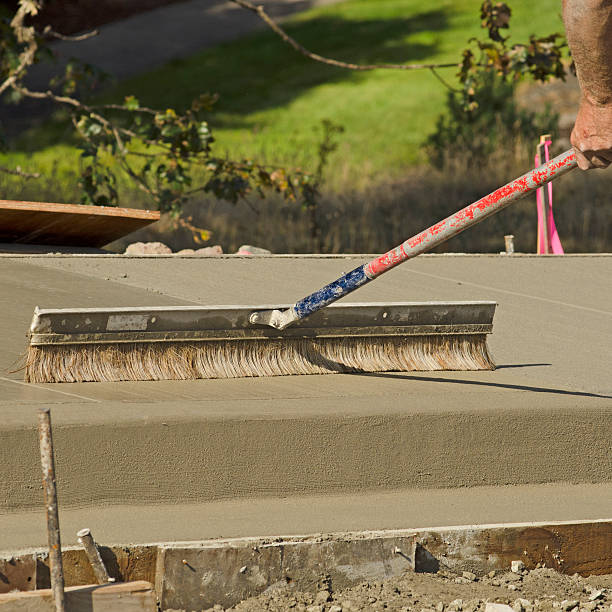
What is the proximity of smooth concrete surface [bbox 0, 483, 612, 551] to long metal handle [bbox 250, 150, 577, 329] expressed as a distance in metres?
0.86

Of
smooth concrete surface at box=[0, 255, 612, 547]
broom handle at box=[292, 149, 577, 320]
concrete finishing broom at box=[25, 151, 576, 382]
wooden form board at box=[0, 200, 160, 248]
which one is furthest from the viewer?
wooden form board at box=[0, 200, 160, 248]

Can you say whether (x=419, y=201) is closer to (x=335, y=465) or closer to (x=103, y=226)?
(x=103, y=226)

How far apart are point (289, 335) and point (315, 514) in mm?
1043

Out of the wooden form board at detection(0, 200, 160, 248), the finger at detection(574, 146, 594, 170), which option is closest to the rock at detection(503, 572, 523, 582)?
the finger at detection(574, 146, 594, 170)

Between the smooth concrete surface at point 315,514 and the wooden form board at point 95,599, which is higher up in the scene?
the smooth concrete surface at point 315,514

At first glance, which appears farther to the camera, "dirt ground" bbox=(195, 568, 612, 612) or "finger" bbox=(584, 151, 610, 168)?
"finger" bbox=(584, 151, 610, 168)

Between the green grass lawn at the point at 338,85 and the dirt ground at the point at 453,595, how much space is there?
11.5 m

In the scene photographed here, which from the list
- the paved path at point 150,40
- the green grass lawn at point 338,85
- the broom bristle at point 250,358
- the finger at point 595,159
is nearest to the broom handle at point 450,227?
the finger at point 595,159

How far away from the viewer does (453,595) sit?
11.1 ft

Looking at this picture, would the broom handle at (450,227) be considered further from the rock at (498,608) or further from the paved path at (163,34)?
the paved path at (163,34)

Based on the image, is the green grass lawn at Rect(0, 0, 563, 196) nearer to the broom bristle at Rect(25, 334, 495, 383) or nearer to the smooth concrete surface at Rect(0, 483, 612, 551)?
the broom bristle at Rect(25, 334, 495, 383)

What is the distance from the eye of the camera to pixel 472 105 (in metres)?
8.48

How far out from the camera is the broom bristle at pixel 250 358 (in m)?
4.21

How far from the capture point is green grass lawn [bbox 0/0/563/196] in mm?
17094
